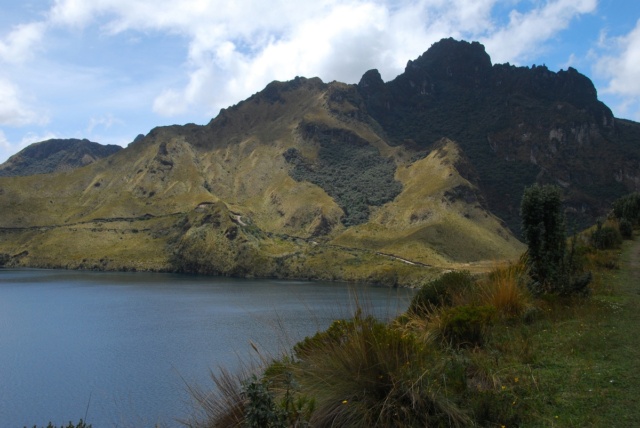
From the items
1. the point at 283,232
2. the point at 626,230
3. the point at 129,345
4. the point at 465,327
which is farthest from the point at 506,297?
the point at 283,232

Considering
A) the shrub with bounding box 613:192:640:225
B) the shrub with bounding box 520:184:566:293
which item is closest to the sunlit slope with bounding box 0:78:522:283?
the shrub with bounding box 613:192:640:225

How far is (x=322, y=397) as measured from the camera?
6.46 metres

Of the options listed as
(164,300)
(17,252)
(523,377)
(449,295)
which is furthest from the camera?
(17,252)

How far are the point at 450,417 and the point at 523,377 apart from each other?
77.9 inches

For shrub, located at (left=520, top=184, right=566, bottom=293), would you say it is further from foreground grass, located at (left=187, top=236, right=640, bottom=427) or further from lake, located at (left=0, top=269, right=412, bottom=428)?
foreground grass, located at (left=187, top=236, right=640, bottom=427)

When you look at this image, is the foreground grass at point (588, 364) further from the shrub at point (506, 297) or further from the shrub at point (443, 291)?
the shrub at point (443, 291)

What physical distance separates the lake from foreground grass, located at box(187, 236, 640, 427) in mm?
651

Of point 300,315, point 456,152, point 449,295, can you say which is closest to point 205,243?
point 456,152

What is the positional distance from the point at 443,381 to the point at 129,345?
42463 mm

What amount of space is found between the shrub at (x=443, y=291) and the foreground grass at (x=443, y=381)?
120 inches

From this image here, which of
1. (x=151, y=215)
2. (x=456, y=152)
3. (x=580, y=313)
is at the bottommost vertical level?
(x=580, y=313)

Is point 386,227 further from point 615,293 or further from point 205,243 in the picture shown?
point 615,293

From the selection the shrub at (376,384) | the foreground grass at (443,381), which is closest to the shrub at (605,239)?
the foreground grass at (443,381)

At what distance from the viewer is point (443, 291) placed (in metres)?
13.6
